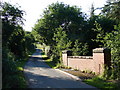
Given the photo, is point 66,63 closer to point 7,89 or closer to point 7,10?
point 7,10

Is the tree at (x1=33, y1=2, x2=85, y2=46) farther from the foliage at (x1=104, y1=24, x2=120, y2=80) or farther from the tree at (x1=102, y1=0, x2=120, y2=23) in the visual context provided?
the foliage at (x1=104, y1=24, x2=120, y2=80)

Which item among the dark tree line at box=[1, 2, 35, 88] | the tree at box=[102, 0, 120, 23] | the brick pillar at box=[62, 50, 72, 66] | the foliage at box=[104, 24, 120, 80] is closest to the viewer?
the dark tree line at box=[1, 2, 35, 88]

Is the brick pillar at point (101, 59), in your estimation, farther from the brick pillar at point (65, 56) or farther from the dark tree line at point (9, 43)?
the brick pillar at point (65, 56)

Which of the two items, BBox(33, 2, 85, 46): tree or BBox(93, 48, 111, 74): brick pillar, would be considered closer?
BBox(93, 48, 111, 74): brick pillar

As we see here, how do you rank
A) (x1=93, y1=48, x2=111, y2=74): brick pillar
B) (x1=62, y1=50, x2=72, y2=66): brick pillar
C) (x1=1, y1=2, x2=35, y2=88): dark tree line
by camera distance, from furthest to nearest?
(x1=62, y1=50, x2=72, y2=66): brick pillar, (x1=93, y1=48, x2=111, y2=74): brick pillar, (x1=1, y1=2, x2=35, y2=88): dark tree line

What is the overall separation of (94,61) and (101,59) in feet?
3.67

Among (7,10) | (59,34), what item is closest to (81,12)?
(59,34)

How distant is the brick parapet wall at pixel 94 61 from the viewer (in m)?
10.8

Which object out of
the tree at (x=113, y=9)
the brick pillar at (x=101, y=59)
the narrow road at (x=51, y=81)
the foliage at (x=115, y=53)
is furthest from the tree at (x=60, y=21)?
the foliage at (x=115, y=53)

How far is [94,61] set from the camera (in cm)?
1207

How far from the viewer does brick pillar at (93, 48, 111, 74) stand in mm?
10742

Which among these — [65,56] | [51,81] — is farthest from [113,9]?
[51,81]

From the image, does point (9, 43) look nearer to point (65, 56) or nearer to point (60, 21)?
point (65, 56)

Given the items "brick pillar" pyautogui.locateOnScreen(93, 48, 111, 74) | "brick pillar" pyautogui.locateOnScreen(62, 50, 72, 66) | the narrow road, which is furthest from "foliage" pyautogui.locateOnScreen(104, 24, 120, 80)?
"brick pillar" pyautogui.locateOnScreen(62, 50, 72, 66)
